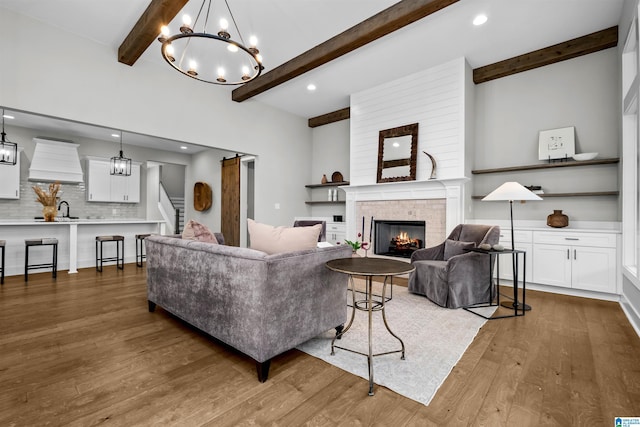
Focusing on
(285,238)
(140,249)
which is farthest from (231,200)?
(285,238)

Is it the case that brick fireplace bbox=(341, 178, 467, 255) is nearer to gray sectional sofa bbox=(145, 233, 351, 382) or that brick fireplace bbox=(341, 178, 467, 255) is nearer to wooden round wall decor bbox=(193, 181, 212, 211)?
gray sectional sofa bbox=(145, 233, 351, 382)

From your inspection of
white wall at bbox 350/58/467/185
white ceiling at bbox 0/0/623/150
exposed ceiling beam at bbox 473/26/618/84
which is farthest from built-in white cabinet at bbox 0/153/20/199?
exposed ceiling beam at bbox 473/26/618/84

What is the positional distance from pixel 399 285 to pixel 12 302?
4729 millimetres

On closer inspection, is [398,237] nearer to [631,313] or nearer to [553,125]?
[553,125]

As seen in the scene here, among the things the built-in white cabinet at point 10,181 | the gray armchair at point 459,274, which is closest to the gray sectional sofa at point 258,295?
the gray armchair at point 459,274

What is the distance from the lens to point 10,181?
553 centimetres

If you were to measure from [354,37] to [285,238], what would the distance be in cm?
276

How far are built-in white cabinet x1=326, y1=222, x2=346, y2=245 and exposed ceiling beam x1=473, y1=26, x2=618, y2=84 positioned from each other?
3435 millimetres

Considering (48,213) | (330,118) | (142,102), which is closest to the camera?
(142,102)

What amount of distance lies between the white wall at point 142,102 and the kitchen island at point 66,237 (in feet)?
7.66

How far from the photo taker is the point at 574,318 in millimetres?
2887

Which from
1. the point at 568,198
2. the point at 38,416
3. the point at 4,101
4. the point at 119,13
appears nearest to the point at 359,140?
the point at 568,198

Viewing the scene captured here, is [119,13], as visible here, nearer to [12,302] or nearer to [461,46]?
[12,302]

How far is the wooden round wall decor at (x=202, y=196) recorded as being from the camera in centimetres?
764
